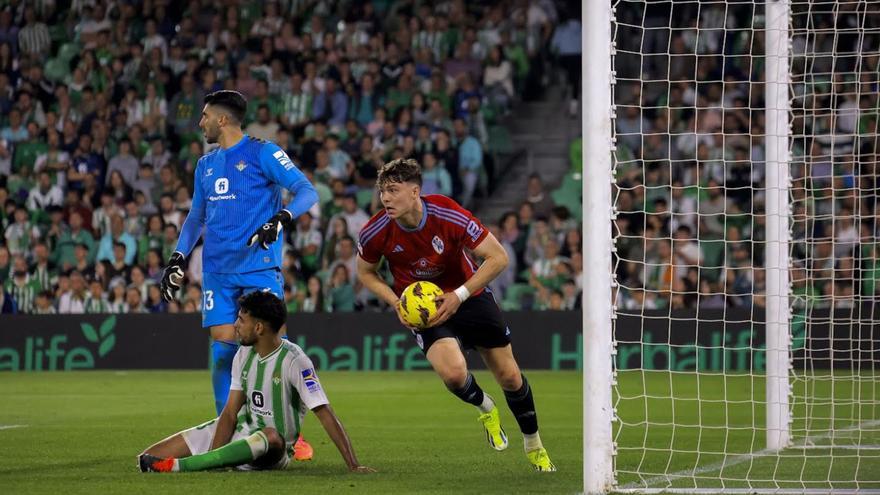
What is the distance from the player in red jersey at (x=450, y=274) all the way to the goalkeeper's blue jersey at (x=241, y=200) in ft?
2.37

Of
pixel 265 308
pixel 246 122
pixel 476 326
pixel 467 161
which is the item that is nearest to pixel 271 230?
pixel 265 308

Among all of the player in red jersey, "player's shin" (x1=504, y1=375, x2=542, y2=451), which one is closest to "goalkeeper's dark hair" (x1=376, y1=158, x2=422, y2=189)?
the player in red jersey

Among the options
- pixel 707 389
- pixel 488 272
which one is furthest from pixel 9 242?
pixel 488 272

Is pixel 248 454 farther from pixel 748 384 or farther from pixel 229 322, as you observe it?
pixel 748 384

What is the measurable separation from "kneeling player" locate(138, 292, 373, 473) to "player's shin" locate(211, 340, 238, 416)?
0.62 metres

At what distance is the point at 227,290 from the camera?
853cm

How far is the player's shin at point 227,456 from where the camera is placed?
755 cm

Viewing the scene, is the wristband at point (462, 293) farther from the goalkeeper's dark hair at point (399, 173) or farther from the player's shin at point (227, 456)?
the player's shin at point (227, 456)

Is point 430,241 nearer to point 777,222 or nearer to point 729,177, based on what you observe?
point 777,222

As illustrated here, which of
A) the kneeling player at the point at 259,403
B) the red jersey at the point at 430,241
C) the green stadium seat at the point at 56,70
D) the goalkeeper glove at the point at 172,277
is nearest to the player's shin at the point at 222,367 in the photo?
the goalkeeper glove at the point at 172,277

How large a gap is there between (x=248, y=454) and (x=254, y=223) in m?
1.58

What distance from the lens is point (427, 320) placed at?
25.6 feet

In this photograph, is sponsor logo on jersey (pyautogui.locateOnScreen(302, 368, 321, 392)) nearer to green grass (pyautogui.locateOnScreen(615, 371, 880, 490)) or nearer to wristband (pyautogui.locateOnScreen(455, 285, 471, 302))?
wristband (pyautogui.locateOnScreen(455, 285, 471, 302))

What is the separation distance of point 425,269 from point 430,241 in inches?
8.4
